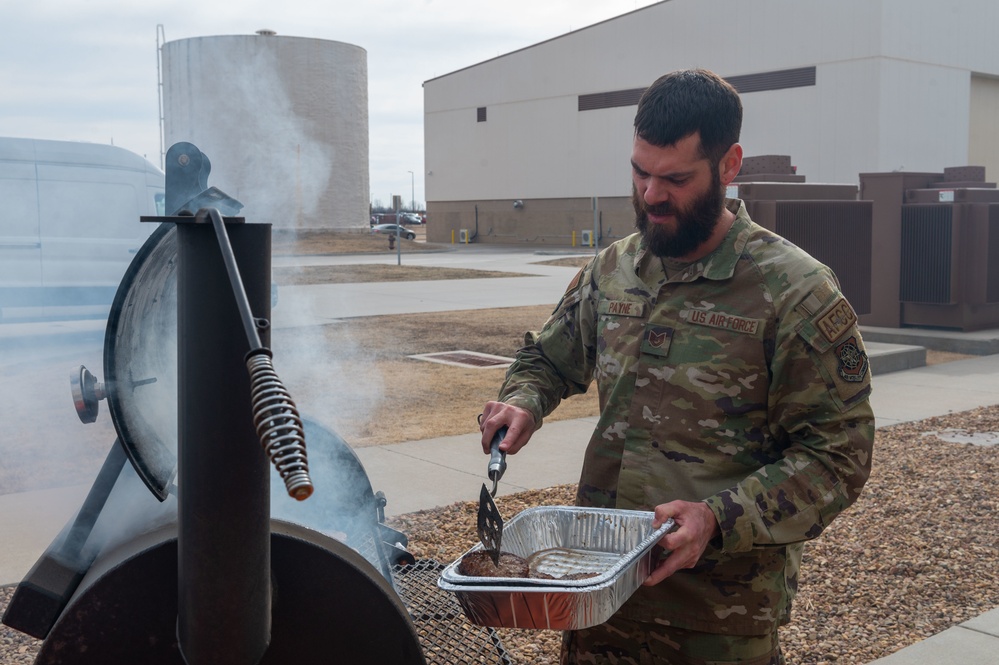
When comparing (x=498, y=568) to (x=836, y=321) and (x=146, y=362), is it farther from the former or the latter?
(x=146, y=362)

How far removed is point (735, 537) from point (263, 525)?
0.87m

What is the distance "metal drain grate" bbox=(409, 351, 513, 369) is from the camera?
9.12 metres

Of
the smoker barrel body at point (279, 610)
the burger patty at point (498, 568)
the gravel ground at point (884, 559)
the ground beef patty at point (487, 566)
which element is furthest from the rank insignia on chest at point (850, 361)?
the gravel ground at point (884, 559)

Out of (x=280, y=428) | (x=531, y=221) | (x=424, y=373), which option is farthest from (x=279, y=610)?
(x=531, y=221)

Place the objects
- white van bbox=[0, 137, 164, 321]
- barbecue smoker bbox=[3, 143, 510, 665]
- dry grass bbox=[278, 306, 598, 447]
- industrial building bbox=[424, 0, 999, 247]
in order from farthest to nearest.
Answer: industrial building bbox=[424, 0, 999, 247]
dry grass bbox=[278, 306, 598, 447]
white van bbox=[0, 137, 164, 321]
barbecue smoker bbox=[3, 143, 510, 665]

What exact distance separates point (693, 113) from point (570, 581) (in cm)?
94

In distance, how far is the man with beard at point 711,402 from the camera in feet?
6.17

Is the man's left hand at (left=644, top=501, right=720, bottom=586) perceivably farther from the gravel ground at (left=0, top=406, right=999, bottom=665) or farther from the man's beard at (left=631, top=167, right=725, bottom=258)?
the gravel ground at (left=0, top=406, right=999, bottom=665)

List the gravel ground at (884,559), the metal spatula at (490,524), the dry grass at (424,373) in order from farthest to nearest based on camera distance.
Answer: the dry grass at (424,373) < the gravel ground at (884,559) < the metal spatula at (490,524)

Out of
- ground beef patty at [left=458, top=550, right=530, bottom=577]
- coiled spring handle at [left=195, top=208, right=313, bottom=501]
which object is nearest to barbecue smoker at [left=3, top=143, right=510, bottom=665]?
coiled spring handle at [left=195, top=208, right=313, bottom=501]

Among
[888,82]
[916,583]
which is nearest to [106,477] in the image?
[916,583]

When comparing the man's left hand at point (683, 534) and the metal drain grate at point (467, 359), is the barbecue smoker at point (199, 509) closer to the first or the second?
the man's left hand at point (683, 534)

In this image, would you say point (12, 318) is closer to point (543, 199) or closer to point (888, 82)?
point (888, 82)

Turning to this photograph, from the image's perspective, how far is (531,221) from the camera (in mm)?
41094
